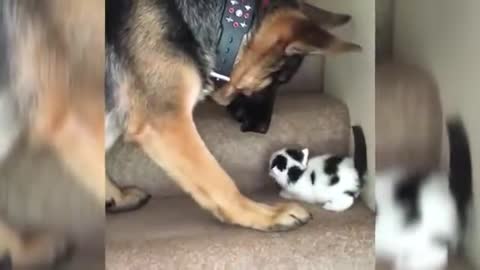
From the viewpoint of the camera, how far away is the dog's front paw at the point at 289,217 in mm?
1634

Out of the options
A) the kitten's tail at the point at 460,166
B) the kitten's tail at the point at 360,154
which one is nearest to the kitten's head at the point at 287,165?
the kitten's tail at the point at 360,154

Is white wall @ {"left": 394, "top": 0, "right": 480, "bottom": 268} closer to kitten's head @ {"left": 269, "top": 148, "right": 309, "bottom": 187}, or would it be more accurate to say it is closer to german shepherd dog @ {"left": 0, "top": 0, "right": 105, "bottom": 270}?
kitten's head @ {"left": 269, "top": 148, "right": 309, "bottom": 187}

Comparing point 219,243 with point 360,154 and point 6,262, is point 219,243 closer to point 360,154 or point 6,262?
point 360,154

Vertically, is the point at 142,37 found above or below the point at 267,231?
above

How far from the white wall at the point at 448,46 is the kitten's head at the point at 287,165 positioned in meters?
0.35

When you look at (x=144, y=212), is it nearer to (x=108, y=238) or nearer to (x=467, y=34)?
(x=108, y=238)

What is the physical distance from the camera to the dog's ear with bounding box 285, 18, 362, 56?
5.24ft

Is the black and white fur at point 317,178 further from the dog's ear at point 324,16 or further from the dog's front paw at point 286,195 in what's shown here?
the dog's ear at point 324,16

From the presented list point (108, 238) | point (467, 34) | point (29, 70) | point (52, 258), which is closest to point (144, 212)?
point (108, 238)

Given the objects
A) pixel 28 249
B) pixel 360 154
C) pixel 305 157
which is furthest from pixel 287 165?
pixel 28 249

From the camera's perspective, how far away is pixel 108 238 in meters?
1.56

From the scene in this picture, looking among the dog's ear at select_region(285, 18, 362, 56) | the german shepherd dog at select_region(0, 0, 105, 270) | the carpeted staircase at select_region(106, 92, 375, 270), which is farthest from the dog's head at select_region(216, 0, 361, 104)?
the german shepherd dog at select_region(0, 0, 105, 270)

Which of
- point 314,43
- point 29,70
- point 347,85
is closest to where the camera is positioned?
point 29,70

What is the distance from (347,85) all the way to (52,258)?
78 centimetres
